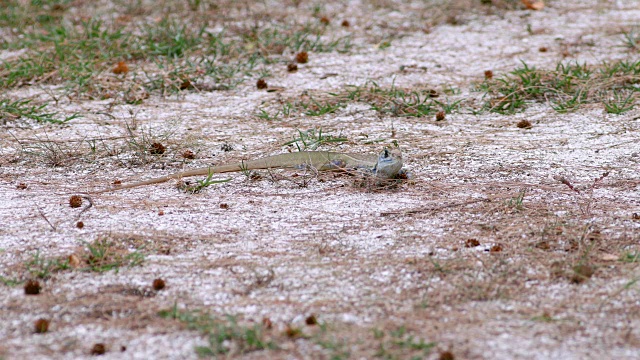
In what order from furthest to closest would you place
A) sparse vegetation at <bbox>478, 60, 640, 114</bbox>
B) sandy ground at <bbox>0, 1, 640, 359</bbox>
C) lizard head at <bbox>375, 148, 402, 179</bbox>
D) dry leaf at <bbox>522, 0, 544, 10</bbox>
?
dry leaf at <bbox>522, 0, 544, 10</bbox> → sparse vegetation at <bbox>478, 60, 640, 114</bbox> → lizard head at <bbox>375, 148, 402, 179</bbox> → sandy ground at <bbox>0, 1, 640, 359</bbox>

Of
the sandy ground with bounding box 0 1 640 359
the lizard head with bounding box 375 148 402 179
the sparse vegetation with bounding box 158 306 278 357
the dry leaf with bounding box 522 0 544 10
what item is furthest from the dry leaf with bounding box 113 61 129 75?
the dry leaf with bounding box 522 0 544 10

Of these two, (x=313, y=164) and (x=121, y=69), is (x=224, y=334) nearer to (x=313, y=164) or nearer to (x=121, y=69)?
(x=313, y=164)

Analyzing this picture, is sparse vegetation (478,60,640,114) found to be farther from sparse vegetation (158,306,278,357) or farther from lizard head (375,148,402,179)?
sparse vegetation (158,306,278,357)

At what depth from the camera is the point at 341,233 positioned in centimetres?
346

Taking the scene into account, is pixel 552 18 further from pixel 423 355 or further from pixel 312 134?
pixel 423 355

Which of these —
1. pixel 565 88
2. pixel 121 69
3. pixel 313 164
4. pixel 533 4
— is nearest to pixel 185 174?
pixel 313 164

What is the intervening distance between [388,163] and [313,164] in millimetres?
468

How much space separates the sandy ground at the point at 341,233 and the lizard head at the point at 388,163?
0.13 metres

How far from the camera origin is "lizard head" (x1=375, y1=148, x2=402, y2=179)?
13.0 ft

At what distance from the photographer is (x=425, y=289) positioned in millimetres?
2906

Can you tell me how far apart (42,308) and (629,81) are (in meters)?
4.25

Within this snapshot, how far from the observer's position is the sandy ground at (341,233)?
264cm

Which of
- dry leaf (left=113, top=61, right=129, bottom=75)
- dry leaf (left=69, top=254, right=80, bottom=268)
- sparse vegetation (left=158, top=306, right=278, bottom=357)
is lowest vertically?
dry leaf (left=113, top=61, right=129, bottom=75)

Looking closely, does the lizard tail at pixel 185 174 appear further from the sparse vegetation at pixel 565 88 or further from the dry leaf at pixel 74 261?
the sparse vegetation at pixel 565 88
